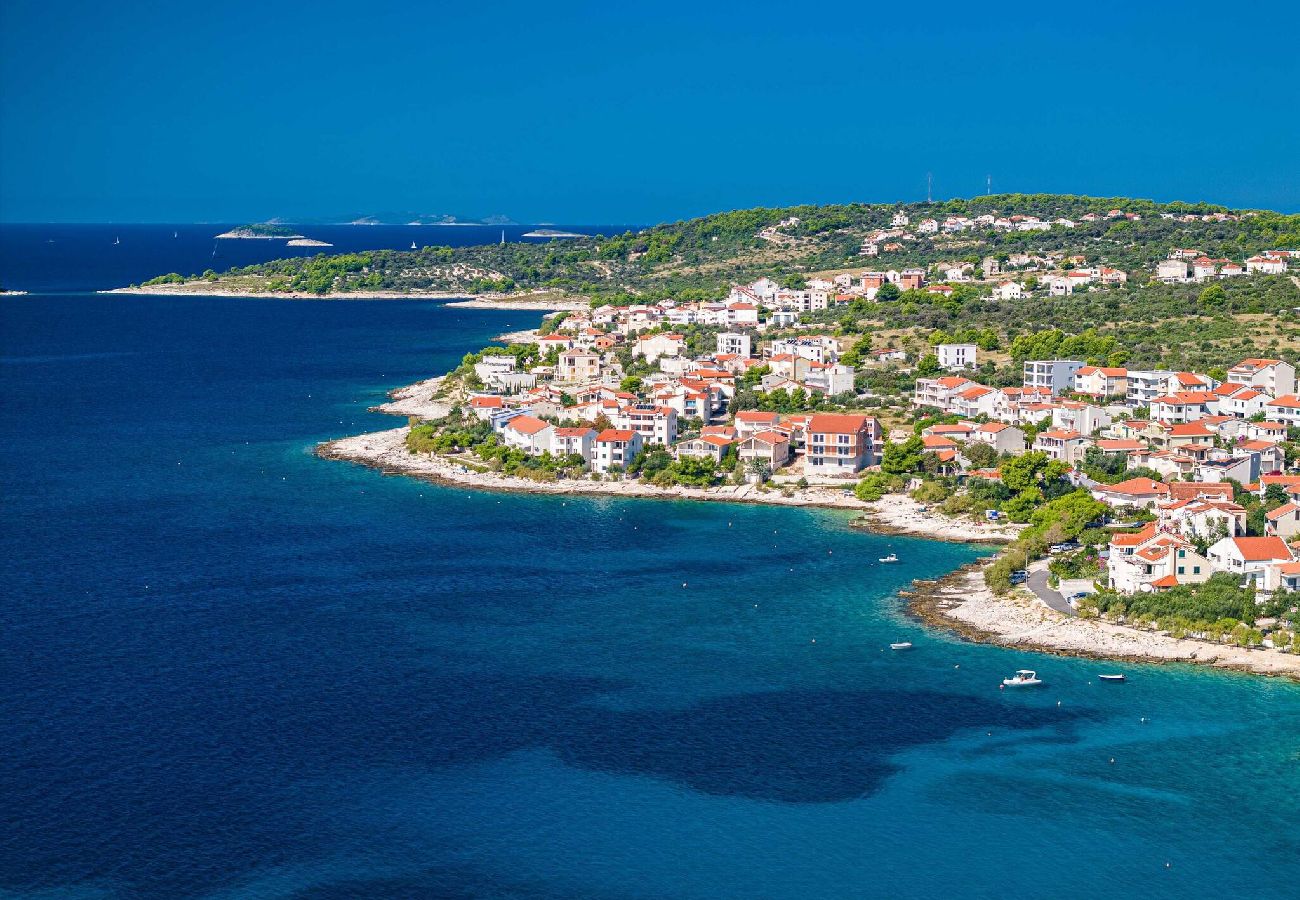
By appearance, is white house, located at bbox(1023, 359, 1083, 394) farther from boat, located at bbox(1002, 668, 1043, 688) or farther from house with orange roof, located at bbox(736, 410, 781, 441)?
boat, located at bbox(1002, 668, 1043, 688)

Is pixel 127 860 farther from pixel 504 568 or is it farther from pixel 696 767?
pixel 504 568

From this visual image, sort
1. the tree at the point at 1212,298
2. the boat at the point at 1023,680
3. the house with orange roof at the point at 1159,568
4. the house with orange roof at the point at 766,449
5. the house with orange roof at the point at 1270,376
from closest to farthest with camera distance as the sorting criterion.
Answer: the boat at the point at 1023,680
the house with orange roof at the point at 1159,568
the house with orange roof at the point at 766,449
the house with orange roof at the point at 1270,376
the tree at the point at 1212,298

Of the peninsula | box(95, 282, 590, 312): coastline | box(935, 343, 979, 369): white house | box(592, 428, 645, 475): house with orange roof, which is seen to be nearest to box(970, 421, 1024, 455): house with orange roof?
the peninsula

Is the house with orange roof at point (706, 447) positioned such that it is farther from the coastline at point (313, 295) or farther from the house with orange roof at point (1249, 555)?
the coastline at point (313, 295)

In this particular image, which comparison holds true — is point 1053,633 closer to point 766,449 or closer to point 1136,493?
point 1136,493

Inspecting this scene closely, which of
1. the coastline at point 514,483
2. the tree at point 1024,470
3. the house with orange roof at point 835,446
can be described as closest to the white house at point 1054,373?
the house with orange roof at point 835,446

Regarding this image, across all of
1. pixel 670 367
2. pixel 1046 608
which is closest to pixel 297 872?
pixel 1046 608
